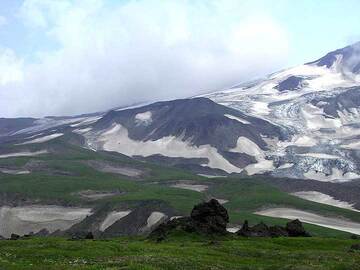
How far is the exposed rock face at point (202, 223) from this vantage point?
9331cm

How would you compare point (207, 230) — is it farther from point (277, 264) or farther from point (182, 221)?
point (277, 264)

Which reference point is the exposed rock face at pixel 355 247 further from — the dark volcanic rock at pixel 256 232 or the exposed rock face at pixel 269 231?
the dark volcanic rock at pixel 256 232

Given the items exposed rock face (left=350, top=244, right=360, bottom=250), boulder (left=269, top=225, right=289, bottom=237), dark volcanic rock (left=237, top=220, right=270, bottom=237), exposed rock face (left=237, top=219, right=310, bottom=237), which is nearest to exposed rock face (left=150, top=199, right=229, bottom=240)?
dark volcanic rock (left=237, top=220, right=270, bottom=237)

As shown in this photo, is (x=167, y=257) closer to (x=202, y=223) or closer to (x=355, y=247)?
(x=355, y=247)

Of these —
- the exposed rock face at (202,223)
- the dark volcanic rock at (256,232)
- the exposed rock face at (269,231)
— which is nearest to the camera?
the exposed rock face at (202,223)

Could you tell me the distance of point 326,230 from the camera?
199375 mm

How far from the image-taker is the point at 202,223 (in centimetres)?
9594

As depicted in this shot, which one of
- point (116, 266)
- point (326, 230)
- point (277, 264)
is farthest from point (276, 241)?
point (326, 230)

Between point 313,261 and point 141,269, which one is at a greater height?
point 141,269

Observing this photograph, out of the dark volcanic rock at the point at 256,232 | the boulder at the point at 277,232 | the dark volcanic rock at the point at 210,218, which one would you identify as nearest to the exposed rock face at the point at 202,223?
the dark volcanic rock at the point at 210,218

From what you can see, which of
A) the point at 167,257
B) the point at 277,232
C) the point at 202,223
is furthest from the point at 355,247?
the point at 167,257

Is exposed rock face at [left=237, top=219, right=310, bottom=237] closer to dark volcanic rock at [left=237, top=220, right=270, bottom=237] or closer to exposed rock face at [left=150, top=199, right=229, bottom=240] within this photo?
dark volcanic rock at [left=237, top=220, right=270, bottom=237]

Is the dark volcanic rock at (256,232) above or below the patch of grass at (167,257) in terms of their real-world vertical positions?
below

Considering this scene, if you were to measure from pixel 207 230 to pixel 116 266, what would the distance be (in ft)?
159
